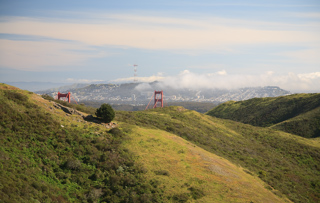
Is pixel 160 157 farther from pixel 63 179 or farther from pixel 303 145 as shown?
pixel 303 145

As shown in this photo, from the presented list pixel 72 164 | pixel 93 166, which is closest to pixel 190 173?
pixel 93 166

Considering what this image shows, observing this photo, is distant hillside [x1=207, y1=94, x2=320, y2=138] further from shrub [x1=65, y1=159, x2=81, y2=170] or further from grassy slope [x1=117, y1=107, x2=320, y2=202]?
shrub [x1=65, y1=159, x2=81, y2=170]

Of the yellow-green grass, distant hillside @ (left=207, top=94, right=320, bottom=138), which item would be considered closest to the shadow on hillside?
the yellow-green grass

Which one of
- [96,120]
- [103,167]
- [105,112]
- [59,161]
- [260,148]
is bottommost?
[260,148]

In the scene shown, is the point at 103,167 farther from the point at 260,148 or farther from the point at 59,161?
the point at 260,148

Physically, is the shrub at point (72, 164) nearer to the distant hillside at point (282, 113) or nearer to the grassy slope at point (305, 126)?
the grassy slope at point (305, 126)
